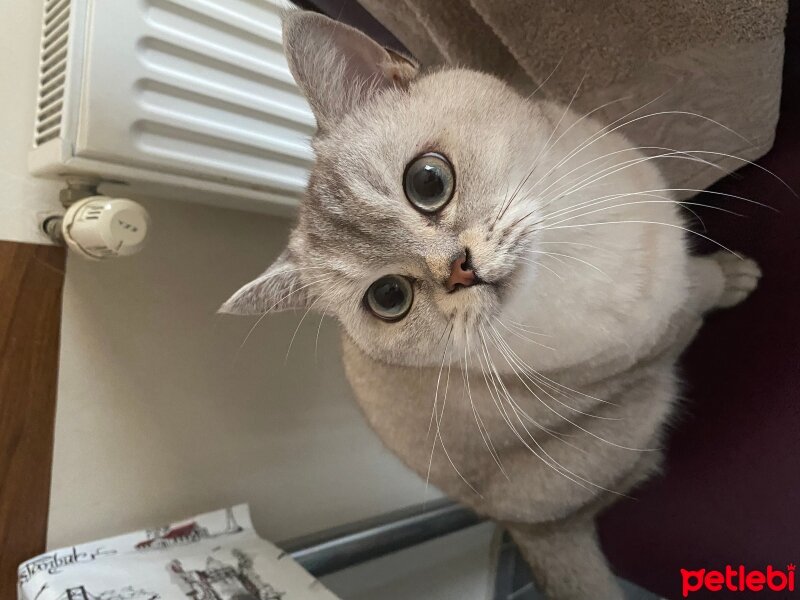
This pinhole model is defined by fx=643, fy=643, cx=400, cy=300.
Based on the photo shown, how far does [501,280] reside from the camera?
0.83 meters

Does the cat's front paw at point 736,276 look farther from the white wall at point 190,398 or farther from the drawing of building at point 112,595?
the drawing of building at point 112,595

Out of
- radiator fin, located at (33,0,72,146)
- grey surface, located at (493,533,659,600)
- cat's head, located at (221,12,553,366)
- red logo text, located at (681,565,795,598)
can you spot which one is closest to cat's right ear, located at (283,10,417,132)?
cat's head, located at (221,12,553,366)

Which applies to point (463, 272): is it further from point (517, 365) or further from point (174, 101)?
point (174, 101)

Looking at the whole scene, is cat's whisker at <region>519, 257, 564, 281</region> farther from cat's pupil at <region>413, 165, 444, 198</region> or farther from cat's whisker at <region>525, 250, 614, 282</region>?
cat's pupil at <region>413, 165, 444, 198</region>

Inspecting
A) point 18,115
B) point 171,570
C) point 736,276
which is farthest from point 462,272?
point 18,115

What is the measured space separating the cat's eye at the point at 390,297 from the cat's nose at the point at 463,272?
10cm

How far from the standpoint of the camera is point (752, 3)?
3.08 ft

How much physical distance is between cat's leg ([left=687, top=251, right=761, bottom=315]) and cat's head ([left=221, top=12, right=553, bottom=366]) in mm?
427

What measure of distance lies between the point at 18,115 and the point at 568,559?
4.55 ft

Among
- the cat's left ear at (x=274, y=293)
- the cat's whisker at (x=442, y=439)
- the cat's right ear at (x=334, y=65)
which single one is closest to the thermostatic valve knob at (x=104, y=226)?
the cat's left ear at (x=274, y=293)

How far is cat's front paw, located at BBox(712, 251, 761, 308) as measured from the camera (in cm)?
117

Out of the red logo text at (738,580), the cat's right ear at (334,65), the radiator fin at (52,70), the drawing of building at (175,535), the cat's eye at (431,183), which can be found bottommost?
the red logo text at (738,580)

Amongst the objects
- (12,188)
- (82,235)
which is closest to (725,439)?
(82,235)

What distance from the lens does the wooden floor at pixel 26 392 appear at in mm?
1250
